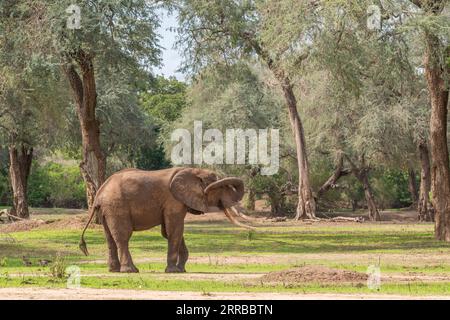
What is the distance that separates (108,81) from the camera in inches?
2430

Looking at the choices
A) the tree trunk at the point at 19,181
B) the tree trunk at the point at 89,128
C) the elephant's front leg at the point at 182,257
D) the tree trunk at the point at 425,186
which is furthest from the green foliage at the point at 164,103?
the elephant's front leg at the point at 182,257

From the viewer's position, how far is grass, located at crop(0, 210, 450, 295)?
69.4 ft

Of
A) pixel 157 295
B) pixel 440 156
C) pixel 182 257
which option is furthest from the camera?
pixel 440 156

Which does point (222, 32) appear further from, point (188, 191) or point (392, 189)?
point (392, 189)

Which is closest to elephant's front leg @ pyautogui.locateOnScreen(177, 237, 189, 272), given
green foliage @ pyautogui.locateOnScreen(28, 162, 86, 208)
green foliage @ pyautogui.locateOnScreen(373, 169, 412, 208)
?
green foliage @ pyautogui.locateOnScreen(373, 169, 412, 208)

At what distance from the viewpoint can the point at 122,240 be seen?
80.8ft

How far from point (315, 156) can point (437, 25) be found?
3407 cm

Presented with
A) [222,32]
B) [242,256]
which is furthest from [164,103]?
[242,256]

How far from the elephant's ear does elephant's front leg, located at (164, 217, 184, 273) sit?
48 centimetres

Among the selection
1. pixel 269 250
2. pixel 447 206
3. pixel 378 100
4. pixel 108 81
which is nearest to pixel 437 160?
pixel 447 206

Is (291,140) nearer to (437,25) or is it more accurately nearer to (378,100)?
(378,100)

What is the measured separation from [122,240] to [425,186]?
1477 inches

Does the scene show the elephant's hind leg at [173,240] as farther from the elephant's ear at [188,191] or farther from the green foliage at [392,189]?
the green foliage at [392,189]

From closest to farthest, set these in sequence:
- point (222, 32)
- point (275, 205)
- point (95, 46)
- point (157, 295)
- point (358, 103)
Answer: point (157, 295) → point (95, 46) → point (222, 32) → point (358, 103) → point (275, 205)
